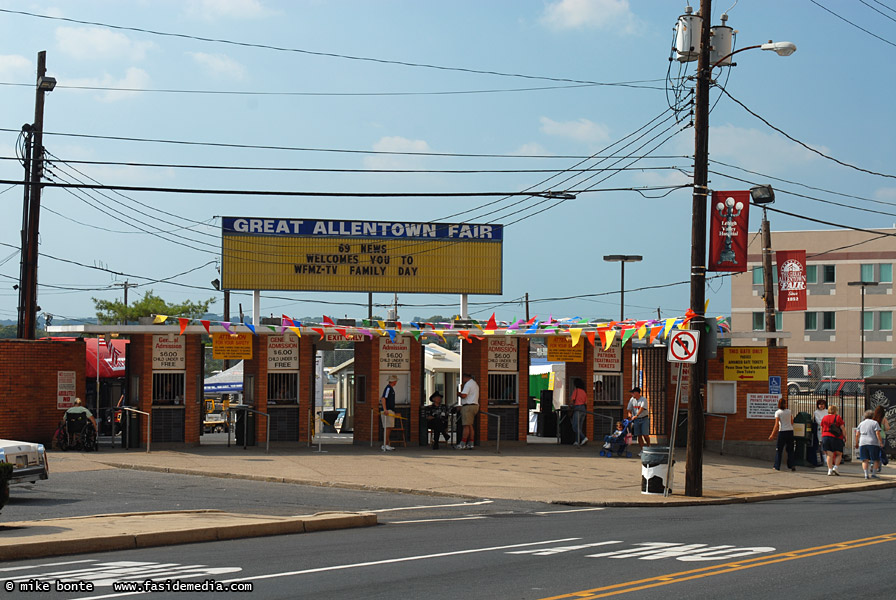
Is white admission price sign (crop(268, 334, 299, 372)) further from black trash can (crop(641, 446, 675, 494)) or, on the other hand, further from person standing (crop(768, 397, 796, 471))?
person standing (crop(768, 397, 796, 471))

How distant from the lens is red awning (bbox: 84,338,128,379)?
3078cm

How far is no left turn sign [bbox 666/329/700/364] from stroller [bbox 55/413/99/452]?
13486 millimetres

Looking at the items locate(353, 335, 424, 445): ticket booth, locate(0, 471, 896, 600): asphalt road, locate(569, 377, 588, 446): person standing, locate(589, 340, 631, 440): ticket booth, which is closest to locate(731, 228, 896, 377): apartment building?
locate(589, 340, 631, 440): ticket booth

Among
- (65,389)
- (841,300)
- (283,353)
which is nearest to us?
(65,389)

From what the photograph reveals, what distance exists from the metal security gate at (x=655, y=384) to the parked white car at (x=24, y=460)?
16293mm

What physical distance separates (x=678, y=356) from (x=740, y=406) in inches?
355

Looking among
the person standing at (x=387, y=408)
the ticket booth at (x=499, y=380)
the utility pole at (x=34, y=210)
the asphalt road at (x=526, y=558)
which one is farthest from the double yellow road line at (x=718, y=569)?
the utility pole at (x=34, y=210)

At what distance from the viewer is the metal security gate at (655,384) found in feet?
90.2

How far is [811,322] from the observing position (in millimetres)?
67000

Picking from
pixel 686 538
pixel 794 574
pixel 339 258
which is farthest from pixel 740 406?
pixel 794 574

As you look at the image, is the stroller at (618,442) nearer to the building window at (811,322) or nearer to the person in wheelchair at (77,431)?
the person in wheelchair at (77,431)

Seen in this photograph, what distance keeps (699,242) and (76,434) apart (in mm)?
14693

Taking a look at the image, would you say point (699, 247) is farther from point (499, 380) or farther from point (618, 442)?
point (499, 380)

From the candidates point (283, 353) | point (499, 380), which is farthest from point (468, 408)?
point (283, 353)
